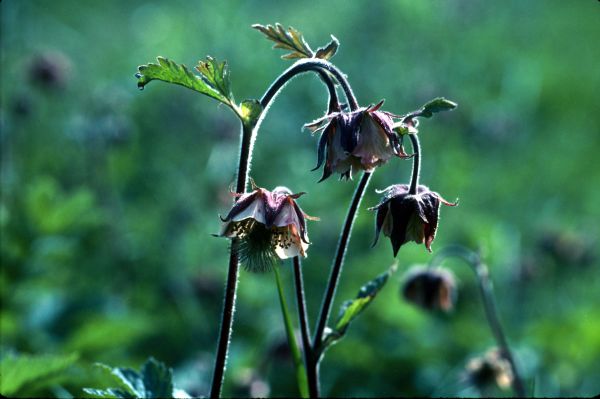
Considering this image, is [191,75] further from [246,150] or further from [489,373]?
[489,373]

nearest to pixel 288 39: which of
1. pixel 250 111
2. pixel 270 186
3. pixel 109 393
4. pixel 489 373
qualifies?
pixel 250 111

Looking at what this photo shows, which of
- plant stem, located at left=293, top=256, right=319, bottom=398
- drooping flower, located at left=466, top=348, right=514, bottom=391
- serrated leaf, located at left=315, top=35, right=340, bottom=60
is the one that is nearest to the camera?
serrated leaf, located at left=315, top=35, right=340, bottom=60

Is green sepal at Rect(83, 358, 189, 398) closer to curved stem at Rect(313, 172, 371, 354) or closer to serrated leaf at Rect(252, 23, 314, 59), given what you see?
curved stem at Rect(313, 172, 371, 354)

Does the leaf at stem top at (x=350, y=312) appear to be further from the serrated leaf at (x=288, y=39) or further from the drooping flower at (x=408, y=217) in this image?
the serrated leaf at (x=288, y=39)

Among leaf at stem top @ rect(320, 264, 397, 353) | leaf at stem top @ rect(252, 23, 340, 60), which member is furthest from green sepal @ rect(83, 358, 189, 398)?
leaf at stem top @ rect(252, 23, 340, 60)

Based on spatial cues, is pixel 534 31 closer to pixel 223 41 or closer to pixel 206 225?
pixel 223 41

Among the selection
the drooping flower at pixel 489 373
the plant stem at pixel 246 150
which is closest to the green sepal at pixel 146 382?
the plant stem at pixel 246 150
